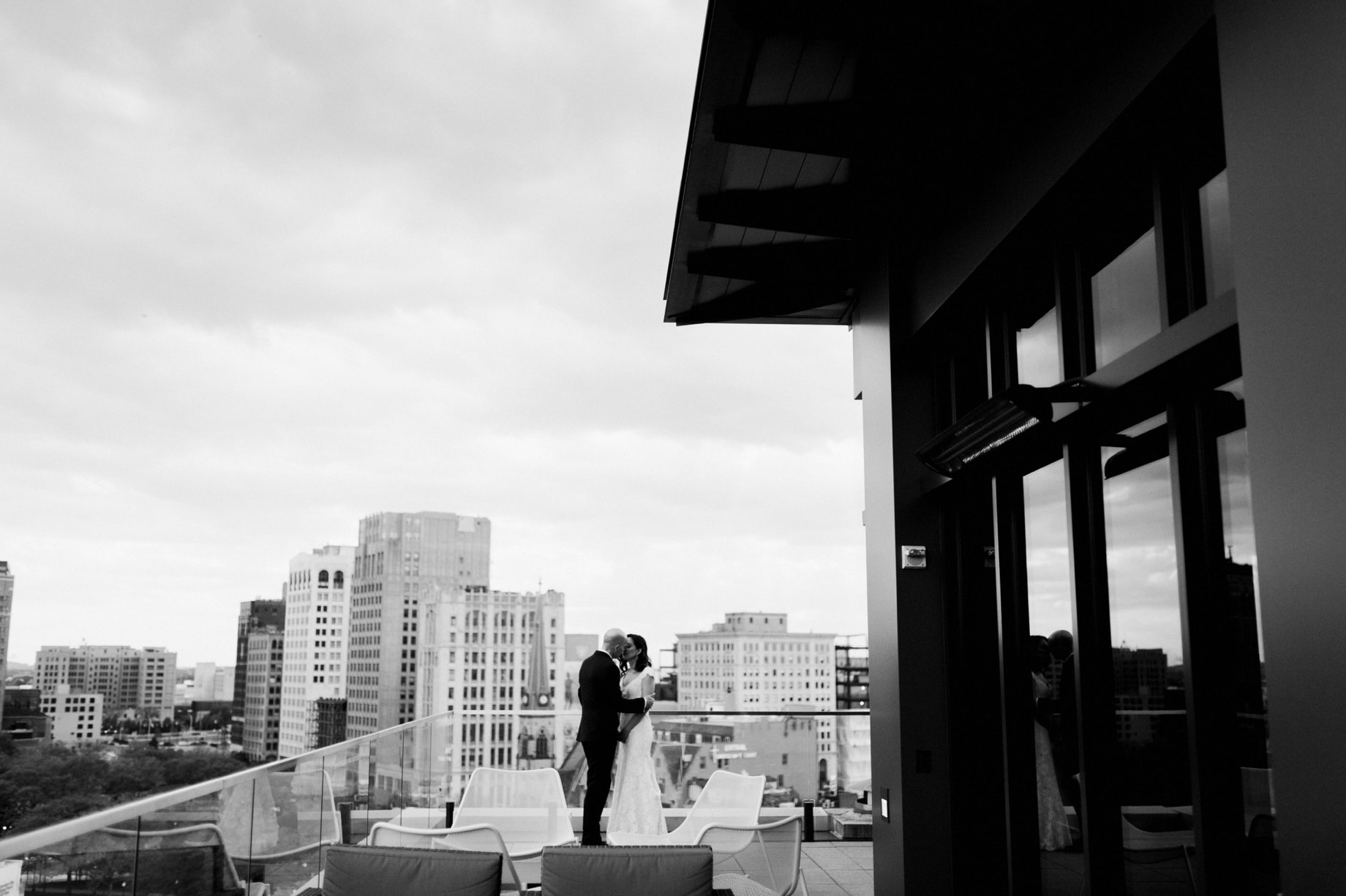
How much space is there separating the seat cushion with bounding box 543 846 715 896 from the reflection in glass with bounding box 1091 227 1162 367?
2136 millimetres

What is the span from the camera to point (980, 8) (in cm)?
360

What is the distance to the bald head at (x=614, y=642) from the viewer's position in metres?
6.87

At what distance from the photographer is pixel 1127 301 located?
330 centimetres

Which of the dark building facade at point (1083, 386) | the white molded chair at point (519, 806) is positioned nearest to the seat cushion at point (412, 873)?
the dark building facade at point (1083, 386)

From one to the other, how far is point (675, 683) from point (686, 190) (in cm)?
3371

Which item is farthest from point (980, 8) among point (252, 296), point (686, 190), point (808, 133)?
point (252, 296)

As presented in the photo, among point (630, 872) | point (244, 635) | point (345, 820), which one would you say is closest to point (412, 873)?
point (630, 872)

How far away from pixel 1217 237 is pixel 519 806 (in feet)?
18.1

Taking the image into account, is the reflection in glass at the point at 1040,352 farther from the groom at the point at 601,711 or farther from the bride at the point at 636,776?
the bride at the point at 636,776

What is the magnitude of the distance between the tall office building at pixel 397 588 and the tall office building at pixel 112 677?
24407 millimetres

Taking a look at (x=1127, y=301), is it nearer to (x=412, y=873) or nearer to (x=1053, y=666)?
(x=1053, y=666)

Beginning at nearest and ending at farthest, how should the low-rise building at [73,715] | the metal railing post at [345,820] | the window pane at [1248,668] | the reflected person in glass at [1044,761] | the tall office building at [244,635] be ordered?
the window pane at [1248,668] < the reflected person in glass at [1044,761] < the metal railing post at [345,820] < the low-rise building at [73,715] < the tall office building at [244,635]

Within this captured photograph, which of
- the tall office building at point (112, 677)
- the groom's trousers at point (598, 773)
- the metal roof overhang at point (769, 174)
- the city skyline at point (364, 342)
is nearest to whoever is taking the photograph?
the metal roof overhang at point (769, 174)

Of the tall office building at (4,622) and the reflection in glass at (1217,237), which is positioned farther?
the tall office building at (4,622)
